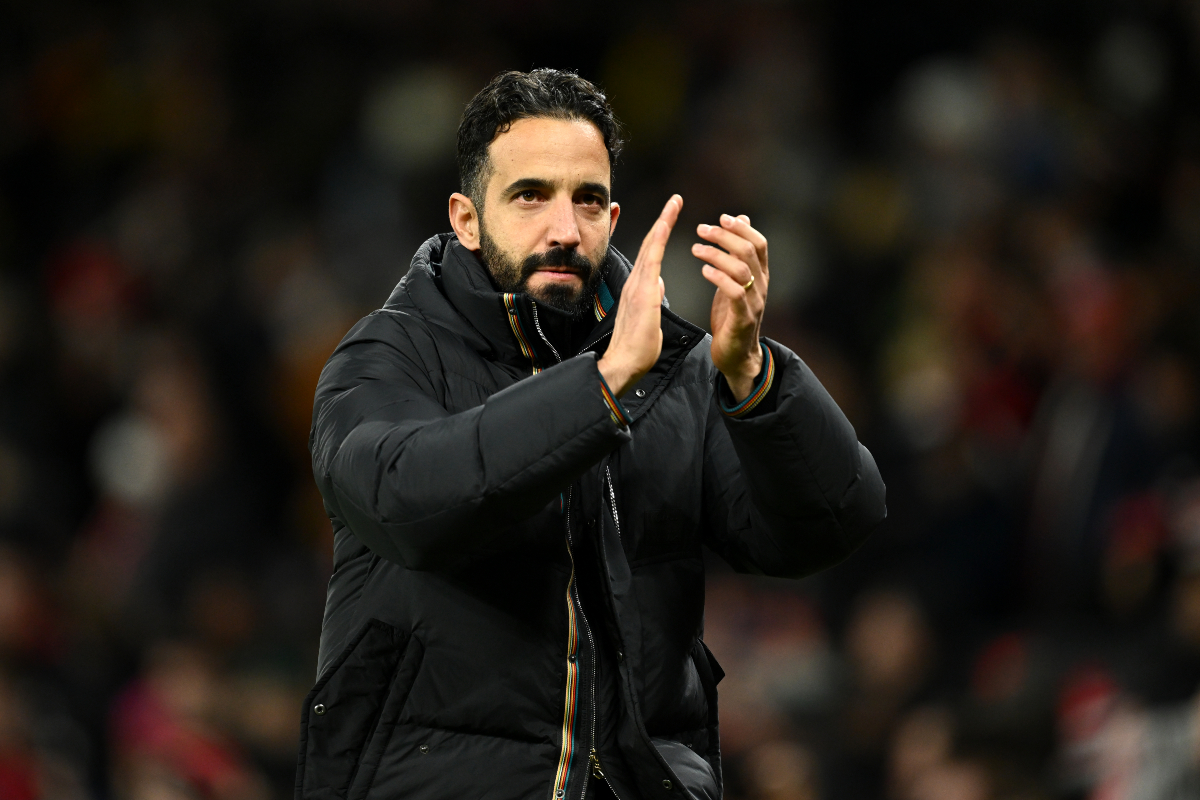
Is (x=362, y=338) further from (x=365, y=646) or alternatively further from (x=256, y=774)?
(x=256, y=774)

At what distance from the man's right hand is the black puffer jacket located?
5 centimetres

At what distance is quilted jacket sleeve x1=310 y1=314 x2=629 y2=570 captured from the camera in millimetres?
2105

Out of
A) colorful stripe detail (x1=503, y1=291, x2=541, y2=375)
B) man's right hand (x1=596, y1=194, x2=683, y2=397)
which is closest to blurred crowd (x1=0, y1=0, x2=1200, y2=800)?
colorful stripe detail (x1=503, y1=291, x2=541, y2=375)

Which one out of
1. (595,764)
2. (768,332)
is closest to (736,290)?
(595,764)

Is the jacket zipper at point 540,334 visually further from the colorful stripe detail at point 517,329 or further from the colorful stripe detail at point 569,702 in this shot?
the colorful stripe detail at point 569,702

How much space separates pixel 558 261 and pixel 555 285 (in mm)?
38

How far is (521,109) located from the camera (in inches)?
99.9

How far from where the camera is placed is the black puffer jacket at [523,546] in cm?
214

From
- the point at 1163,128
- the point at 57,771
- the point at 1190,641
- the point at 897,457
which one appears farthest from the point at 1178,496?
the point at 57,771

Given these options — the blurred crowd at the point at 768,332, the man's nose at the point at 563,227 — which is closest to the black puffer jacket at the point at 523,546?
the man's nose at the point at 563,227

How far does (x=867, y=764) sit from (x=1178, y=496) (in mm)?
1339

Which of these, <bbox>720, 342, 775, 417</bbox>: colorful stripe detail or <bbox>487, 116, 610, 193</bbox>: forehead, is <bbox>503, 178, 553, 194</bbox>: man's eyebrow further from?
<bbox>720, 342, 775, 417</bbox>: colorful stripe detail

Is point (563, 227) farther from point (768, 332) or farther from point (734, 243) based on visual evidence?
point (768, 332)

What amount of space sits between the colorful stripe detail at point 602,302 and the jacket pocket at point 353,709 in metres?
0.60
